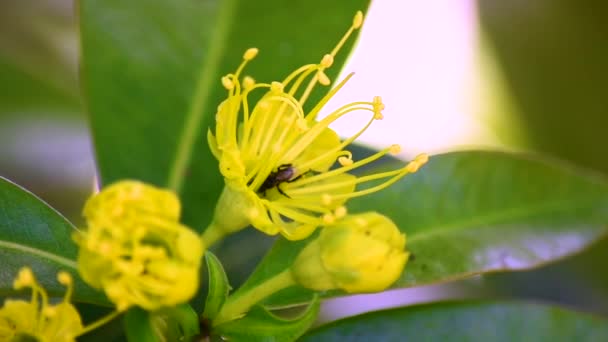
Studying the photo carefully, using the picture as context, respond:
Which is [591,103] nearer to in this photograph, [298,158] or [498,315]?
[498,315]

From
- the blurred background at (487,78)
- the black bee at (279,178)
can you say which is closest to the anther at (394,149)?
the black bee at (279,178)

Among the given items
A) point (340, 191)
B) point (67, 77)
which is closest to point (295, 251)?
point (340, 191)

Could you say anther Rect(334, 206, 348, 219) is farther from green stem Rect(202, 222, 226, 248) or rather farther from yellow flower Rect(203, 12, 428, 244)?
green stem Rect(202, 222, 226, 248)

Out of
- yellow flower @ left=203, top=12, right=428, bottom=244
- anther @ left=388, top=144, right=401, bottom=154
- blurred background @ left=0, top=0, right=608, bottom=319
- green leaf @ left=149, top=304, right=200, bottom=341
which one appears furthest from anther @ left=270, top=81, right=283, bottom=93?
blurred background @ left=0, top=0, right=608, bottom=319

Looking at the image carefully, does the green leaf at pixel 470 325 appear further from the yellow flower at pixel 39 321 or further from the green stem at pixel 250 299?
the yellow flower at pixel 39 321

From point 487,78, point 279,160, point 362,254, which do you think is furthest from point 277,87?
point 487,78

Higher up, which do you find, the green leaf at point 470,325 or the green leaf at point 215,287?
the green leaf at point 215,287

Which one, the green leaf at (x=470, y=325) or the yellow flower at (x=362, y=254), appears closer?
the yellow flower at (x=362, y=254)
